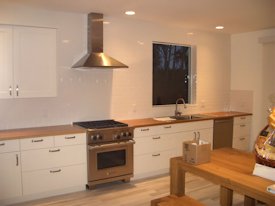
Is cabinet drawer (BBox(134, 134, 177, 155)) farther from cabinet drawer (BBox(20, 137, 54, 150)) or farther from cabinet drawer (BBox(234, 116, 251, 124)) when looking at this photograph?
cabinet drawer (BBox(234, 116, 251, 124))

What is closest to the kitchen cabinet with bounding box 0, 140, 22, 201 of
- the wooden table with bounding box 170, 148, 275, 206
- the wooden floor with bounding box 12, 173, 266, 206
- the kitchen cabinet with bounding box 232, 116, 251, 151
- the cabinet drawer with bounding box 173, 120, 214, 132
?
the wooden floor with bounding box 12, 173, 266, 206

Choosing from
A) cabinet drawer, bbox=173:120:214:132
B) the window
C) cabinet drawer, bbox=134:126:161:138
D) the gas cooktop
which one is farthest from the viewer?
the window

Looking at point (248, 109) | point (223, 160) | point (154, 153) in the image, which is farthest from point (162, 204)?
point (248, 109)

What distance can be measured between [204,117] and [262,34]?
200 cm

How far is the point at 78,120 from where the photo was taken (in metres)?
4.45

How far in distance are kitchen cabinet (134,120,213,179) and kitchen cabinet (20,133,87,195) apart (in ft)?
2.88

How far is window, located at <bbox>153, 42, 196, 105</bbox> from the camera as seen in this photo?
5.34 meters

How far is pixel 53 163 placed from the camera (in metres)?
3.74

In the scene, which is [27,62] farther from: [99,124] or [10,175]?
[10,175]

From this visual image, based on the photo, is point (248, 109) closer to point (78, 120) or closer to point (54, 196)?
point (78, 120)

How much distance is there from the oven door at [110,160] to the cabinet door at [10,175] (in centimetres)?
90

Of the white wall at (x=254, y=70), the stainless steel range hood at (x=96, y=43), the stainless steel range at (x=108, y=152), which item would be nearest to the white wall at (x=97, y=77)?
the stainless steel range hood at (x=96, y=43)

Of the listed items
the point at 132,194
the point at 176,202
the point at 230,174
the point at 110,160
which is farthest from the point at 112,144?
the point at 230,174

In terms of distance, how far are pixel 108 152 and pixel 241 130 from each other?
2945 millimetres
